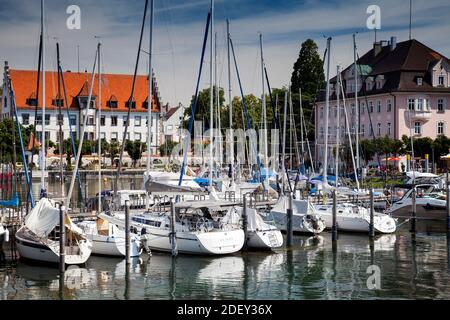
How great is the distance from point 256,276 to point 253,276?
0.12 meters

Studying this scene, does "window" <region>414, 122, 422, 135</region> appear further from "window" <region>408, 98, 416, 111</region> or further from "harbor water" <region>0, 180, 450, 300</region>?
"harbor water" <region>0, 180, 450, 300</region>

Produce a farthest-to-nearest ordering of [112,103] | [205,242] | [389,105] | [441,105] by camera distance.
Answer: [112,103]
[389,105]
[441,105]
[205,242]

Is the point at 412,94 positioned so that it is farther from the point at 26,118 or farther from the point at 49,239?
the point at 26,118

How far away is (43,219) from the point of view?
2839 centimetres

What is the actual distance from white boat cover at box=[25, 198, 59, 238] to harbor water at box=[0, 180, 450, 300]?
4.76 ft

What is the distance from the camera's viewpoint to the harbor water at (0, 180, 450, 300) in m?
23.8

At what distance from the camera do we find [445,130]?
237 ft

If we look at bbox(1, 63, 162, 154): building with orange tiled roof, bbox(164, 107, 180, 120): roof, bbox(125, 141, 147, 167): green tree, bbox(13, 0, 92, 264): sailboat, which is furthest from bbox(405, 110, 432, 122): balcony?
bbox(164, 107, 180, 120): roof

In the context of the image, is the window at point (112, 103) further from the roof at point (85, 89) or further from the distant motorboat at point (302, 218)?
the distant motorboat at point (302, 218)

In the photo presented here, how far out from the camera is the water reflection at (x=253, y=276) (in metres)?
23.8

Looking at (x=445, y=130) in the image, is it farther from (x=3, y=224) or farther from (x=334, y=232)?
(x=3, y=224)

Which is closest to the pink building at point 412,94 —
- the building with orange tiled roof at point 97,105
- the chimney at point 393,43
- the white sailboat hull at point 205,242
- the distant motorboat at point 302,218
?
the chimney at point 393,43

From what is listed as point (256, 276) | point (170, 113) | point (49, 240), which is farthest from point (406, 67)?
point (170, 113)
